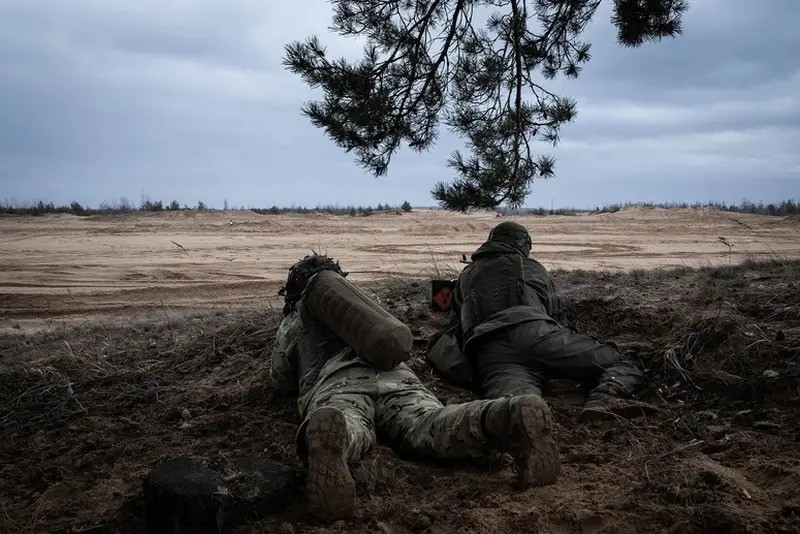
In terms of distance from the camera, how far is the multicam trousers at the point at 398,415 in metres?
2.69

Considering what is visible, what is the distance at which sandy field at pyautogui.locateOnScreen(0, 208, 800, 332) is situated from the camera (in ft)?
28.2

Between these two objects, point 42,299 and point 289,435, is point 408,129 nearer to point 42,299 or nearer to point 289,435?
point 289,435

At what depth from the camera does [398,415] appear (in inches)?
120

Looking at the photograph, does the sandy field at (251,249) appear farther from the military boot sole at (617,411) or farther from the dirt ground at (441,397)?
the military boot sole at (617,411)

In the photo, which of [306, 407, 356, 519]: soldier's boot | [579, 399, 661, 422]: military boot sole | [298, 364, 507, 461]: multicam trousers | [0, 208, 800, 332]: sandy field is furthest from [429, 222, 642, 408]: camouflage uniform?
[0, 208, 800, 332]: sandy field

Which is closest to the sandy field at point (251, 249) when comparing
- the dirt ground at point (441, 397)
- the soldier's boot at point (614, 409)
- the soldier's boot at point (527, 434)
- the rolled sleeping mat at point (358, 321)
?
the dirt ground at point (441, 397)

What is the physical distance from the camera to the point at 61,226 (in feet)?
52.3

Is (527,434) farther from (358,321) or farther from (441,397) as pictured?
(441,397)

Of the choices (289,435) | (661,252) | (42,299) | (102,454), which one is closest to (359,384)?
(289,435)

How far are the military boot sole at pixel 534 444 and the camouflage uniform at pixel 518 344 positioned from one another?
1.18 meters

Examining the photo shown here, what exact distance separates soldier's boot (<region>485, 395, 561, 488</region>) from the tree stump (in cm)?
83

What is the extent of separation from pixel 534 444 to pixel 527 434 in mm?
58

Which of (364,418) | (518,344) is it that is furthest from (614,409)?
(364,418)

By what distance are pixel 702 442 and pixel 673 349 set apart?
1.35 metres
